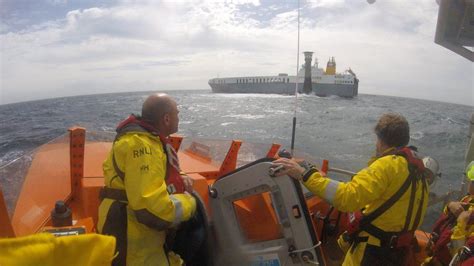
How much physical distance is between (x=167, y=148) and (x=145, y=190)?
391mm

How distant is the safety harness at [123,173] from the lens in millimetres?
2125

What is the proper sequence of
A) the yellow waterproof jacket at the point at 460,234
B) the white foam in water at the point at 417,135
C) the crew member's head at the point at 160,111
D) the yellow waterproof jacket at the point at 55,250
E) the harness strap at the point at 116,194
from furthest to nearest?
the white foam in water at the point at 417,135, the yellow waterproof jacket at the point at 460,234, the crew member's head at the point at 160,111, the harness strap at the point at 116,194, the yellow waterproof jacket at the point at 55,250

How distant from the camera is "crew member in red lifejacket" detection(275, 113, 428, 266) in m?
2.33

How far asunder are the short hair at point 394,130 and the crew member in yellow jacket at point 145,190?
1400 millimetres

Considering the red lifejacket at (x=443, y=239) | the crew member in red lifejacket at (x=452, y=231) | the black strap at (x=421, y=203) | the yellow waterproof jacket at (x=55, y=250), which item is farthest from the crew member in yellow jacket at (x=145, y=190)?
the red lifejacket at (x=443, y=239)

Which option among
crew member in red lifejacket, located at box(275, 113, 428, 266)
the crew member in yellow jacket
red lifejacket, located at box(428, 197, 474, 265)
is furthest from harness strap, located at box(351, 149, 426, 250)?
the crew member in yellow jacket

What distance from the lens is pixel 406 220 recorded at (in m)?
2.49

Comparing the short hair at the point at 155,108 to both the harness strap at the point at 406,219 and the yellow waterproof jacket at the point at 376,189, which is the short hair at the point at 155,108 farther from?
the harness strap at the point at 406,219

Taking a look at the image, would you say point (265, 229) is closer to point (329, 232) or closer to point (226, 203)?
point (226, 203)

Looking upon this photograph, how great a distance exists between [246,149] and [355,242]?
196 centimetres

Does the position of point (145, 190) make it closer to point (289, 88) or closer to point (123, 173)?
point (123, 173)

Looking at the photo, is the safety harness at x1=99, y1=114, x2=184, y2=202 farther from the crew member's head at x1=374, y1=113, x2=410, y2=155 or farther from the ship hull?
the ship hull

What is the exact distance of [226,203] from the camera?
116 inches

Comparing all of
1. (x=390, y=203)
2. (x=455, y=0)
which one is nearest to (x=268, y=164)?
(x=390, y=203)
